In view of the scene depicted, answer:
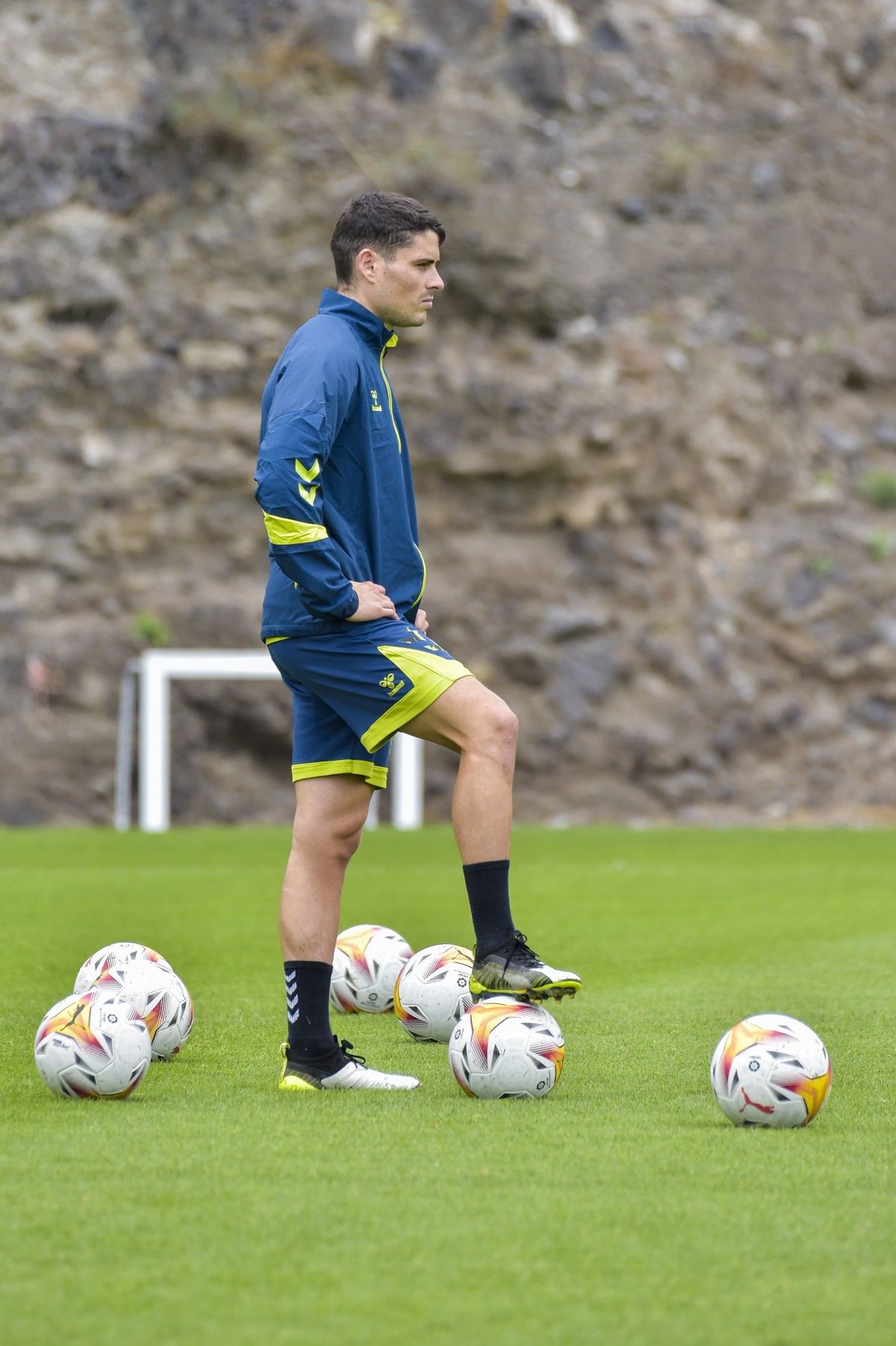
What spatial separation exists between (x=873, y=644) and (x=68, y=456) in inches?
367

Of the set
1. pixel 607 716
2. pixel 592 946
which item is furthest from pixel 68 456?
pixel 592 946

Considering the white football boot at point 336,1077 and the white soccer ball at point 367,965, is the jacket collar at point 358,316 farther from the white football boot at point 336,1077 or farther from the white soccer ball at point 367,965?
the white soccer ball at point 367,965

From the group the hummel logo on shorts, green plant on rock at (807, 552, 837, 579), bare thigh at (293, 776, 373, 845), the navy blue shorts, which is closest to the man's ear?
the navy blue shorts

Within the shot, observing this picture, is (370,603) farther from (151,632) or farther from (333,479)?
(151,632)

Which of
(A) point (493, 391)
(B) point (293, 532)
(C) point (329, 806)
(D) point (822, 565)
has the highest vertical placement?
(B) point (293, 532)

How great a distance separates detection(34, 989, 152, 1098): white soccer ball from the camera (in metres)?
4.05

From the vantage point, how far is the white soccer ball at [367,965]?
18.7 ft

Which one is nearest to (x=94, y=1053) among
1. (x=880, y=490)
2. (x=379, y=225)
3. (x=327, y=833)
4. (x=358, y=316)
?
(x=327, y=833)

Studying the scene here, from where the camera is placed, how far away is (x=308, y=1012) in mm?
4320

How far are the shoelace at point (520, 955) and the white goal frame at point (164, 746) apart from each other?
39.5ft

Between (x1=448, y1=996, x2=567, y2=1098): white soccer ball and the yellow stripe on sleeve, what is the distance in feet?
3.91

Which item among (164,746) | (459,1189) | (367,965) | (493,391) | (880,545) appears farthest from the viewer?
(880,545)

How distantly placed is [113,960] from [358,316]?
1.93m

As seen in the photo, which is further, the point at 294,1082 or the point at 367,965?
the point at 367,965
